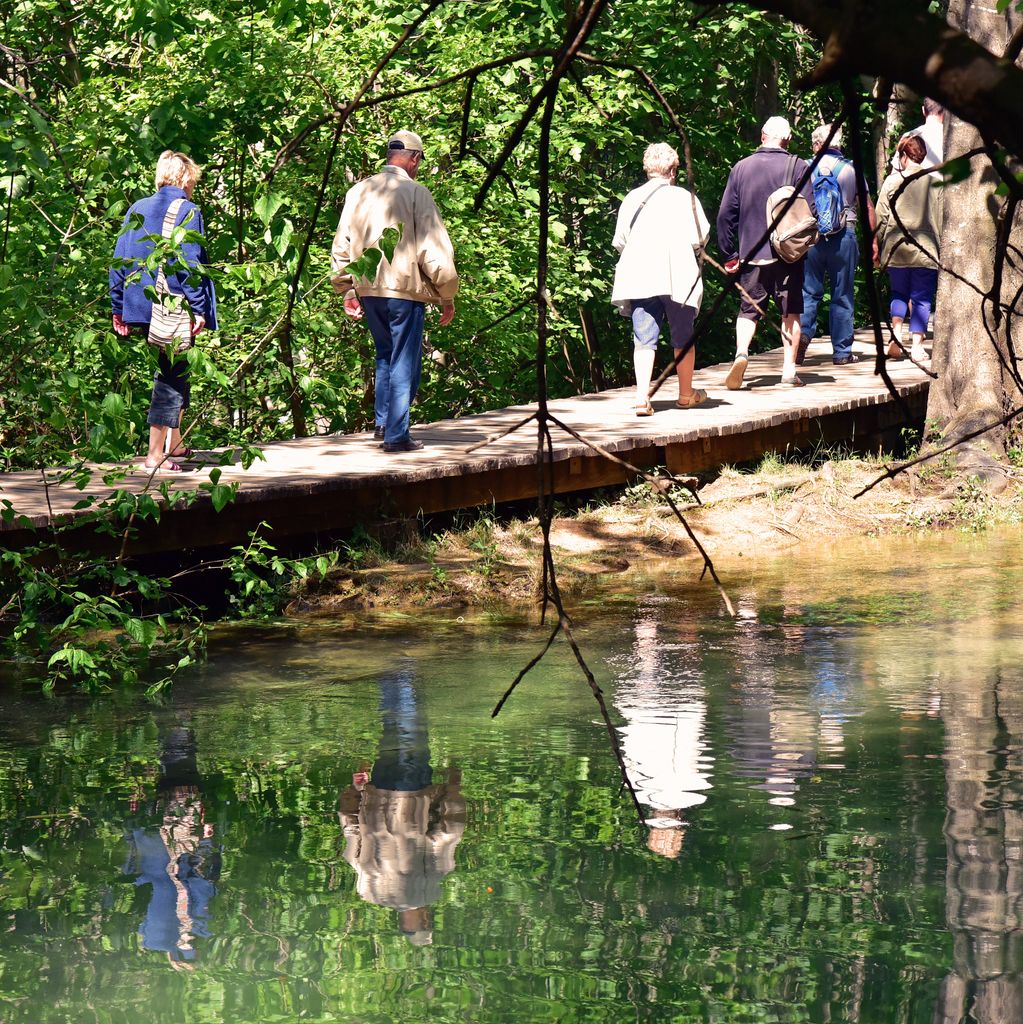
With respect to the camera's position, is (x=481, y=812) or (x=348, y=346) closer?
(x=481, y=812)

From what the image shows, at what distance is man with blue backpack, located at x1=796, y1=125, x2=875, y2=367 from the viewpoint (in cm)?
1343

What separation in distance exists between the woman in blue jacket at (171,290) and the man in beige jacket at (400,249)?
0.95 metres

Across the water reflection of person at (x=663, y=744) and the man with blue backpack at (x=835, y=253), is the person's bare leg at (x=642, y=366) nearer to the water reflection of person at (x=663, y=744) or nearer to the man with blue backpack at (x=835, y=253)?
the man with blue backpack at (x=835, y=253)

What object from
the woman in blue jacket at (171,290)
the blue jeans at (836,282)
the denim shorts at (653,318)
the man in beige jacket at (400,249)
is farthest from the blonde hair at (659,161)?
the woman in blue jacket at (171,290)

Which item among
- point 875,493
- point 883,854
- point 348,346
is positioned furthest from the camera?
point 348,346

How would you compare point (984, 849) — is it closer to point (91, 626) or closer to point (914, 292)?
point (91, 626)

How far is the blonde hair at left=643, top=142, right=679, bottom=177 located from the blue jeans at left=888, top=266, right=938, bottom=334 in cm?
281

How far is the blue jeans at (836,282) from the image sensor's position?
45.8 ft

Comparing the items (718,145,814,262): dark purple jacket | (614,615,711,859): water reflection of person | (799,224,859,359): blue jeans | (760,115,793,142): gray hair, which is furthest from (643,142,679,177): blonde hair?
(614,615,711,859): water reflection of person

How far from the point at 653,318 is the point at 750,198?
1.56 meters

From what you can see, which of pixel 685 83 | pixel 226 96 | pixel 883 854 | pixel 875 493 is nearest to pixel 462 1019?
pixel 883 854

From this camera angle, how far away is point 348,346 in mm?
13633

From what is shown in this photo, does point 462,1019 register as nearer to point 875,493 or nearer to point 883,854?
point 883,854

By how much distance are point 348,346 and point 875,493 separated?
4.30 meters
